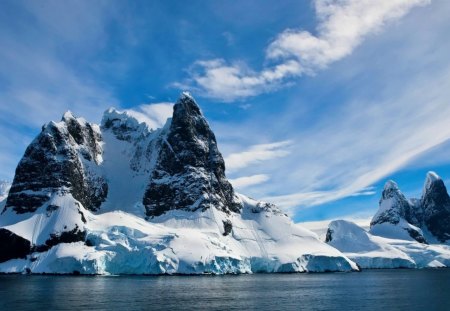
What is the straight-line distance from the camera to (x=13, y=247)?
543 feet

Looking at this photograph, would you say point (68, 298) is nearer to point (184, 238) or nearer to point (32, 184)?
point (184, 238)

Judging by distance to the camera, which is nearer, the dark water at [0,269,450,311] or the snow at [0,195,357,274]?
the dark water at [0,269,450,311]

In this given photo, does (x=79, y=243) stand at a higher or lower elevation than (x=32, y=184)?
lower

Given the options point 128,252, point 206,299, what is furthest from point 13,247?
point 206,299

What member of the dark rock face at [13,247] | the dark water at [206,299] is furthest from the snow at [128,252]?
the dark water at [206,299]

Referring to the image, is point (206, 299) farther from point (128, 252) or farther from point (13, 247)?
point (13, 247)

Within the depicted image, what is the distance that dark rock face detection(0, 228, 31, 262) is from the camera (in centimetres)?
16475

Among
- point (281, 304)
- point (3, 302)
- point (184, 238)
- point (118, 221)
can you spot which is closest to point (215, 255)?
point (184, 238)

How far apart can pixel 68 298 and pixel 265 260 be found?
123 m

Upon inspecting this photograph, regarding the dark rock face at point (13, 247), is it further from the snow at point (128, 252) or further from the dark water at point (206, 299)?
the dark water at point (206, 299)

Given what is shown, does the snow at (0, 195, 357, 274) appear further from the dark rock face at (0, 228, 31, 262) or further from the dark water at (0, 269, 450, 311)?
the dark water at (0, 269, 450, 311)

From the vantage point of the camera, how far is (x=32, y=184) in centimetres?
19775

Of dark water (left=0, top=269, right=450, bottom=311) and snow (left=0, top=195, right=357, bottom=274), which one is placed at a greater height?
snow (left=0, top=195, right=357, bottom=274)

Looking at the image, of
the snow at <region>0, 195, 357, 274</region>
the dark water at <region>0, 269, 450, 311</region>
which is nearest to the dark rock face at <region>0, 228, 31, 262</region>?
the snow at <region>0, 195, 357, 274</region>
